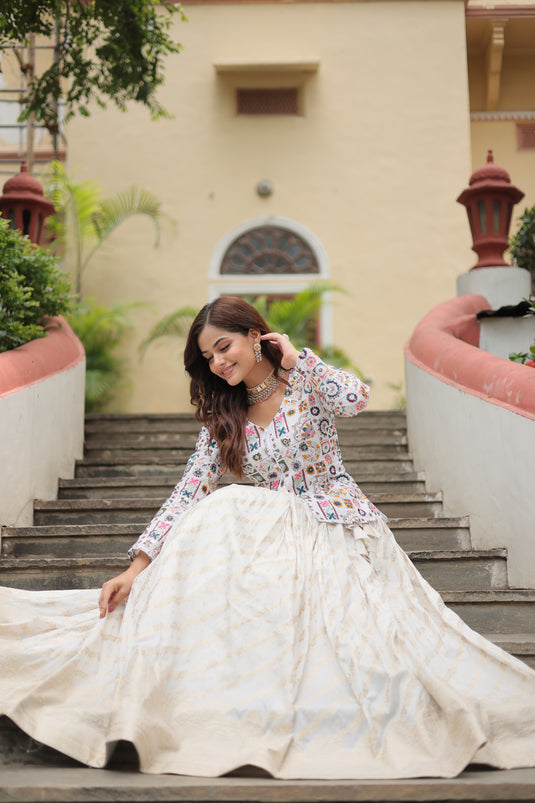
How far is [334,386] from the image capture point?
8.00 ft

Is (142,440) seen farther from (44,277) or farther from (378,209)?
(378,209)

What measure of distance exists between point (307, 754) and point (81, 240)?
7934mm

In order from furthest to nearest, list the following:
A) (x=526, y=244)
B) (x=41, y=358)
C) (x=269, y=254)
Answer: (x=269, y=254), (x=526, y=244), (x=41, y=358)

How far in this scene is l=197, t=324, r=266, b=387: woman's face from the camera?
2541mm

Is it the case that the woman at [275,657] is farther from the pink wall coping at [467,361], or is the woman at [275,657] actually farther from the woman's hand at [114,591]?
the pink wall coping at [467,361]

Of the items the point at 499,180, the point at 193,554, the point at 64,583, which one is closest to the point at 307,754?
the point at 193,554

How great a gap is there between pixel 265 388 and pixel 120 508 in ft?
6.29

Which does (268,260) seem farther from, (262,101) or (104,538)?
(104,538)

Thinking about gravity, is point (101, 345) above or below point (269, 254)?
below

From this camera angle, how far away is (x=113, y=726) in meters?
1.83

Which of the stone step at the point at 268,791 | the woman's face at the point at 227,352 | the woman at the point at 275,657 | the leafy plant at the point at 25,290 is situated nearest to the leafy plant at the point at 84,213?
the leafy plant at the point at 25,290

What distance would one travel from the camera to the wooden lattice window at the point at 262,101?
9.55 m

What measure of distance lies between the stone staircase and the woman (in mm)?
85

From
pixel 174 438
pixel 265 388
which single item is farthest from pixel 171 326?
pixel 265 388
